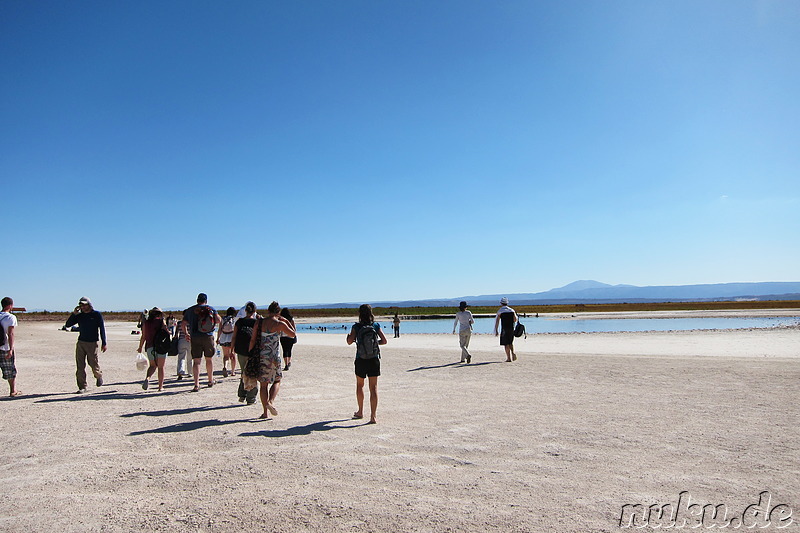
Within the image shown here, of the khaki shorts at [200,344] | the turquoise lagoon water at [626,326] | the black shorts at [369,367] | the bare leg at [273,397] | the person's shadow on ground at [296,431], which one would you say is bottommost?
the turquoise lagoon water at [626,326]

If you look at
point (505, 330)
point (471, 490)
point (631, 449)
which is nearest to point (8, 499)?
point (471, 490)

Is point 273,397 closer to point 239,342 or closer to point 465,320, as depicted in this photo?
point 239,342

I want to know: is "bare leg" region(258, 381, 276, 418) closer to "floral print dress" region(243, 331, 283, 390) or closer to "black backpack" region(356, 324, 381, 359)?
"floral print dress" region(243, 331, 283, 390)

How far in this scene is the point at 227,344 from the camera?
13.4 m

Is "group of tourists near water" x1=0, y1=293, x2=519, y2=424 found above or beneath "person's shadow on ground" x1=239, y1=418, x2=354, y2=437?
above

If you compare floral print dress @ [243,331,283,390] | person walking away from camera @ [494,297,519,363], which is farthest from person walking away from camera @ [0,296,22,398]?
person walking away from camera @ [494,297,519,363]

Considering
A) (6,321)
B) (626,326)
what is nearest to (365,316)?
(6,321)

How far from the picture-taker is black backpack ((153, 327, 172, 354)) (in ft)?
37.1

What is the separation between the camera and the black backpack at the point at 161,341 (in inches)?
445

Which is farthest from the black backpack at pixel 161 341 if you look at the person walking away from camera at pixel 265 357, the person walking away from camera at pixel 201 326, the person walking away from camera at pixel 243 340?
the person walking away from camera at pixel 265 357

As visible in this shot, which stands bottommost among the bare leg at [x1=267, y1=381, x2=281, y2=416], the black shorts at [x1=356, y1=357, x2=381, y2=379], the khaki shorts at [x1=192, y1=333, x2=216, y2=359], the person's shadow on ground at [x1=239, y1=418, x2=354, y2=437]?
the person's shadow on ground at [x1=239, y1=418, x2=354, y2=437]

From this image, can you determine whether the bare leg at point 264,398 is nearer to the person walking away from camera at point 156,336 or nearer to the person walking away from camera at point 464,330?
the person walking away from camera at point 156,336

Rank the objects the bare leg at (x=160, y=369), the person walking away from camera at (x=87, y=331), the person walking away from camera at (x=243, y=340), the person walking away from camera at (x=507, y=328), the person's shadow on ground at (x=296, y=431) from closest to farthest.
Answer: the person's shadow on ground at (x=296, y=431) → the person walking away from camera at (x=243, y=340) → the person walking away from camera at (x=87, y=331) → the bare leg at (x=160, y=369) → the person walking away from camera at (x=507, y=328)

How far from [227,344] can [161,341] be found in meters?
2.23
